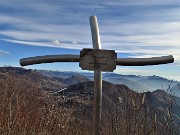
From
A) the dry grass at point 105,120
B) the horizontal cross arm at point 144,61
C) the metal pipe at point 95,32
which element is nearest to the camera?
the horizontal cross arm at point 144,61

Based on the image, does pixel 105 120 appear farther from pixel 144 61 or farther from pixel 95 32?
pixel 144 61

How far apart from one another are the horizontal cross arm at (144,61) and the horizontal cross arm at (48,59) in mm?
323

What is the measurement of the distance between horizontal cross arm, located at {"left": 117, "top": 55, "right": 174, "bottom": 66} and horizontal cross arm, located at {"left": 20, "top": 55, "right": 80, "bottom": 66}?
0.32m

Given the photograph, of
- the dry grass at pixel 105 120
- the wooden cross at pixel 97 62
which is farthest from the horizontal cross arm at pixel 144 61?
the dry grass at pixel 105 120

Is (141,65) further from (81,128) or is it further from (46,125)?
(81,128)

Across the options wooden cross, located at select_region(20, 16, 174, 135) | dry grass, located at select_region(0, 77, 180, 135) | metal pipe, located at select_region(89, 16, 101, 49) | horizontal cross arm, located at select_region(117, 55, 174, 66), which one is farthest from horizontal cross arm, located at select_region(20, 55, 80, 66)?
dry grass, located at select_region(0, 77, 180, 135)

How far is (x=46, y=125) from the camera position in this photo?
529cm

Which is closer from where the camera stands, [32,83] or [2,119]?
[2,119]

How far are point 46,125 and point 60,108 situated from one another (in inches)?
34.8

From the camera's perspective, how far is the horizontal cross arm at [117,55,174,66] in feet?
8.66

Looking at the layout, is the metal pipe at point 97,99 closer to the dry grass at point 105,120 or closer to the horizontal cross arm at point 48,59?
the horizontal cross arm at point 48,59

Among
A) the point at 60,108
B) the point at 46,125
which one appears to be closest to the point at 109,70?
the point at 46,125

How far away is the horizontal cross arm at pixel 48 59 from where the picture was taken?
274 cm

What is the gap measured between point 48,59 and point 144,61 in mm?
682
